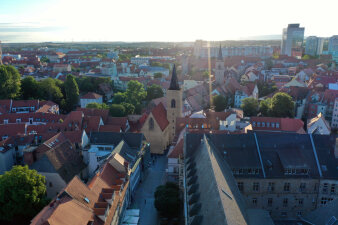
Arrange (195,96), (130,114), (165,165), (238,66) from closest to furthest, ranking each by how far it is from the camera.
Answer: (165,165) → (130,114) → (195,96) → (238,66)

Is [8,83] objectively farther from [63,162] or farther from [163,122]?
[63,162]

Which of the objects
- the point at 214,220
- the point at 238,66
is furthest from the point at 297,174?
the point at 238,66

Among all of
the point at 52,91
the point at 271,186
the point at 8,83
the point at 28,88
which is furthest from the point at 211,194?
the point at 28,88

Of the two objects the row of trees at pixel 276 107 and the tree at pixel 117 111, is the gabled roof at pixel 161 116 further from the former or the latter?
the row of trees at pixel 276 107

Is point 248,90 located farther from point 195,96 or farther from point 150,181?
point 150,181

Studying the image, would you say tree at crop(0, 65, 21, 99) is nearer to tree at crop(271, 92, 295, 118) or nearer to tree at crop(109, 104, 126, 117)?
tree at crop(109, 104, 126, 117)

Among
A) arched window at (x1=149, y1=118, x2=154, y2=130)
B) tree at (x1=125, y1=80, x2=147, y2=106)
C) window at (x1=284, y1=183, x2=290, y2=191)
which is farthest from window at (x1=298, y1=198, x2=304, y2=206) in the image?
tree at (x1=125, y1=80, x2=147, y2=106)

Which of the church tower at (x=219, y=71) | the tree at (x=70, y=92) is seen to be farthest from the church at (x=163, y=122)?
the church tower at (x=219, y=71)
